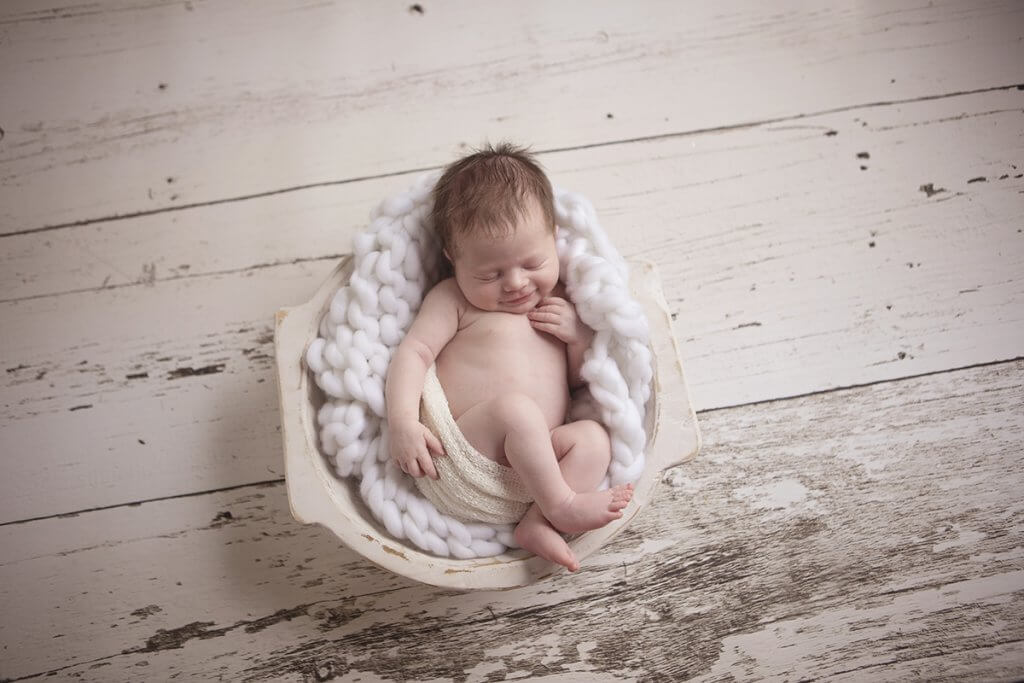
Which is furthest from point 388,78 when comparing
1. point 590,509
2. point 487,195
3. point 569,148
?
point 590,509

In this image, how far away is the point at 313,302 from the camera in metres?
0.96

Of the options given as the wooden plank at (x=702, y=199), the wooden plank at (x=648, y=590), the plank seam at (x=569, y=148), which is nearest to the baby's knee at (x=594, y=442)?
the wooden plank at (x=648, y=590)

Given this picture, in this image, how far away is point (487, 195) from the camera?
95 centimetres

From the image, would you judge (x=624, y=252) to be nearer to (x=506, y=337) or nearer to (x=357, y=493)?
(x=506, y=337)

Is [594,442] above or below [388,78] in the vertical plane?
below

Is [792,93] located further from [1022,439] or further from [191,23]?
[191,23]

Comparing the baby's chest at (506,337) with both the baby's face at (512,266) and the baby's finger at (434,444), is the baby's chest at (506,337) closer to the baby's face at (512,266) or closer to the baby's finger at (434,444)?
the baby's face at (512,266)

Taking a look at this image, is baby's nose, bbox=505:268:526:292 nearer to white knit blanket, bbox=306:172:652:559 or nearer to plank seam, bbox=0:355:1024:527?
white knit blanket, bbox=306:172:652:559

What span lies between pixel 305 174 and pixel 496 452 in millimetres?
608

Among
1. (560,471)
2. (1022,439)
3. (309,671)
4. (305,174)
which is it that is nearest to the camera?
(560,471)

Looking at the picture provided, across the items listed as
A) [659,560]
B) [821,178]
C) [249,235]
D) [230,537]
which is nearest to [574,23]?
[821,178]

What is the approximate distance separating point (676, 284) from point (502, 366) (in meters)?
0.39

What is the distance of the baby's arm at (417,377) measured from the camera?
0.94 m

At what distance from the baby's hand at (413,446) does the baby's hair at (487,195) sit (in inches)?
9.0
